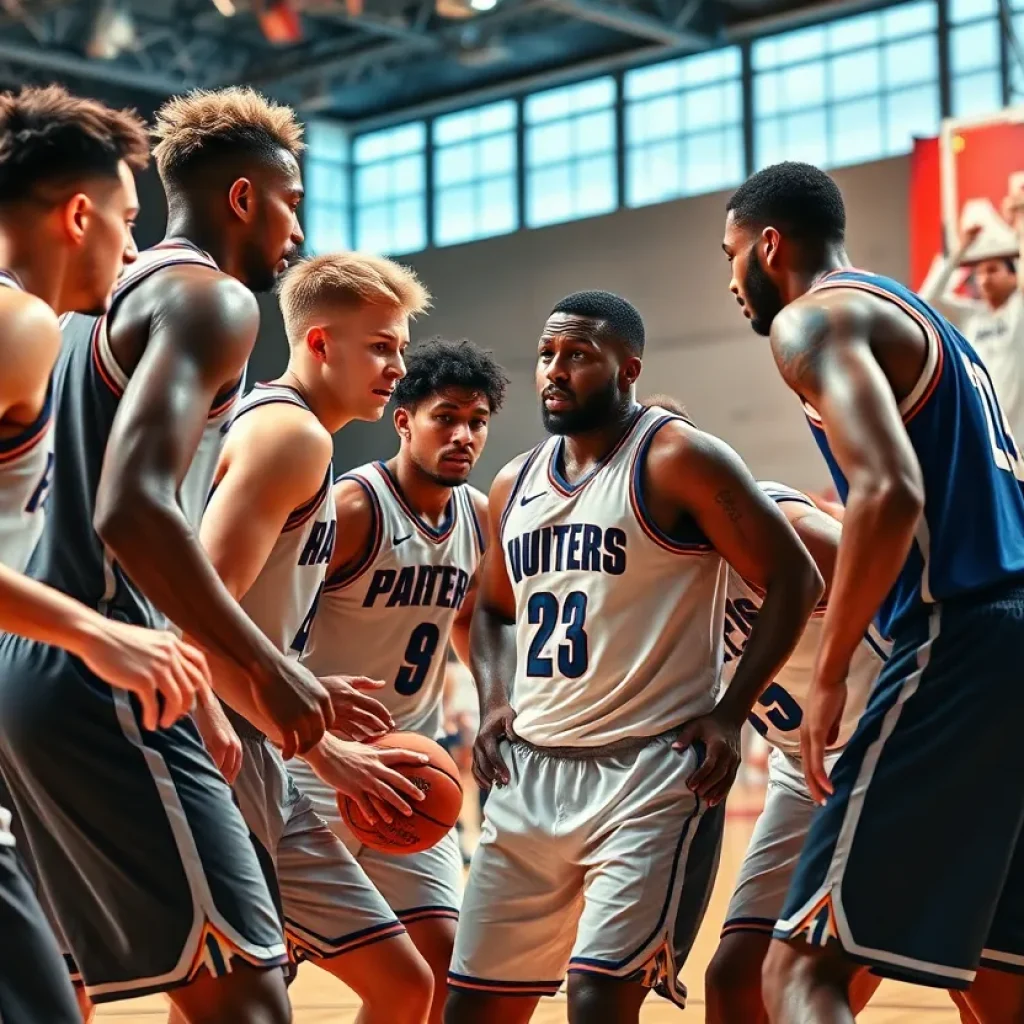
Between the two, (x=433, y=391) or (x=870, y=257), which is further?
(x=870, y=257)

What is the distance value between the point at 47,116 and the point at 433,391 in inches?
90.7

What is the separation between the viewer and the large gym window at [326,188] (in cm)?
2162

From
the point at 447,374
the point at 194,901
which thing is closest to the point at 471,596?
the point at 447,374

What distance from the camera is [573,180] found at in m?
20.1

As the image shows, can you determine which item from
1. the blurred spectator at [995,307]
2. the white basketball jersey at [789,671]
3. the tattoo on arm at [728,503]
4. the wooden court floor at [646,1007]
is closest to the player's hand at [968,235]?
the blurred spectator at [995,307]

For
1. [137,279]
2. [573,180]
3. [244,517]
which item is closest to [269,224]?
[137,279]

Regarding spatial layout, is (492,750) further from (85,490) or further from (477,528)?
(85,490)

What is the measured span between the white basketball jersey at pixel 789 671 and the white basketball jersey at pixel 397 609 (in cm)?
90

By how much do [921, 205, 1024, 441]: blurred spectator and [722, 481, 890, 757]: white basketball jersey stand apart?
24.6 ft

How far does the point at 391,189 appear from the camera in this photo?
861 inches

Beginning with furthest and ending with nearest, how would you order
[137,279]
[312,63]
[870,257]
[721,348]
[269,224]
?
[312,63]
[721,348]
[870,257]
[269,224]
[137,279]

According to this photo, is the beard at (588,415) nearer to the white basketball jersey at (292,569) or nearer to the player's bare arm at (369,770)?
the white basketball jersey at (292,569)

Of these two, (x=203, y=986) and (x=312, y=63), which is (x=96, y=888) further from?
(x=312, y=63)

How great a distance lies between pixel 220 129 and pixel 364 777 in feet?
5.04
